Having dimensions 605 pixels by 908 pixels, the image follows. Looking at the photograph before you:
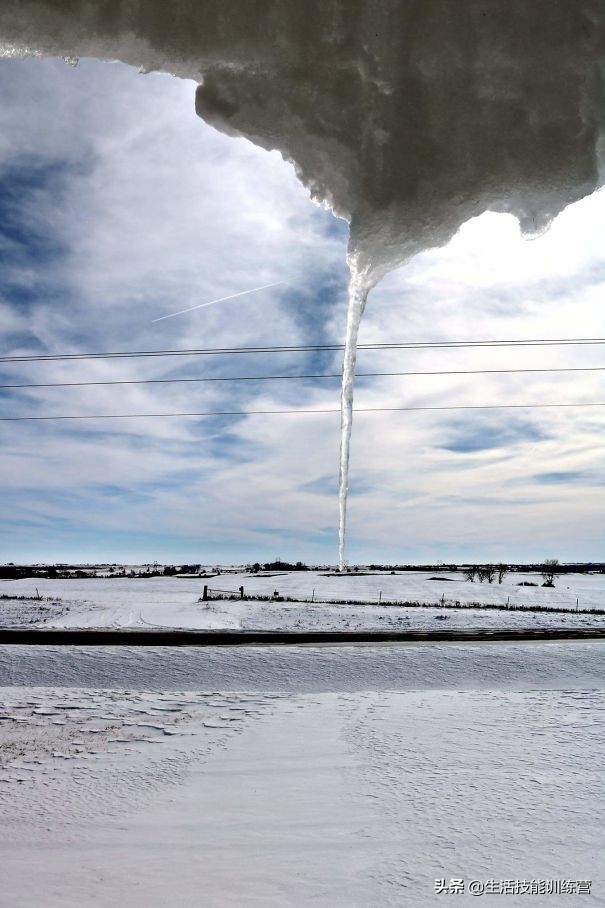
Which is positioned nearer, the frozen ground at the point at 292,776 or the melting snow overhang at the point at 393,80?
the melting snow overhang at the point at 393,80

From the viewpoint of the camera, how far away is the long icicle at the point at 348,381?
1790 millimetres

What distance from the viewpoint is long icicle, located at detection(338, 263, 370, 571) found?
1.79m

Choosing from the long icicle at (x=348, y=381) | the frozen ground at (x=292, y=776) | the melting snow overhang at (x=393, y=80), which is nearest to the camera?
the melting snow overhang at (x=393, y=80)

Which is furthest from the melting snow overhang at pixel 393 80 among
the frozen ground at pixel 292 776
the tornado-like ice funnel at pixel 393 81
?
the frozen ground at pixel 292 776

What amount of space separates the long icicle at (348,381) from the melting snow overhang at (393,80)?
0.35 meters

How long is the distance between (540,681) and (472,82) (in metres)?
14.8

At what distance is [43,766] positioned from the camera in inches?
349

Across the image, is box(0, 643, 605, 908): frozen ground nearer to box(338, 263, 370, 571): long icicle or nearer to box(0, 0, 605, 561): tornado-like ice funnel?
box(338, 263, 370, 571): long icicle

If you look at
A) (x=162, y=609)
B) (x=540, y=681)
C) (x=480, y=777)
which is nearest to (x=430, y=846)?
(x=480, y=777)

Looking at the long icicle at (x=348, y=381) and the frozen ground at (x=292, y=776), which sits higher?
the long icicle at (x=348, y=381)

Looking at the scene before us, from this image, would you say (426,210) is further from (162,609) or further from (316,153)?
(162,609)

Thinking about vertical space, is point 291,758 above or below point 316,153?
below

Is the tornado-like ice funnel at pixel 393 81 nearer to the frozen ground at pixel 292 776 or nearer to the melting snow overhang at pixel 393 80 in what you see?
the melting snow overhang at pixel 393 80

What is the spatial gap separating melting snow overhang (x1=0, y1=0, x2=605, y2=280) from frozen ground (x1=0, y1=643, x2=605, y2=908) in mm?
6411
